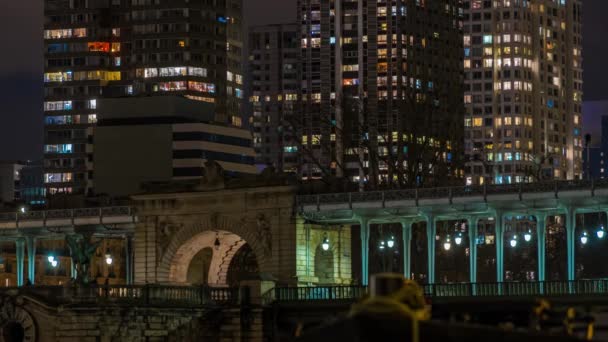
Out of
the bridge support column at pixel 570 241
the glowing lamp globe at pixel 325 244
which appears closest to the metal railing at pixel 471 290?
the bridge support column at pixel 570 241

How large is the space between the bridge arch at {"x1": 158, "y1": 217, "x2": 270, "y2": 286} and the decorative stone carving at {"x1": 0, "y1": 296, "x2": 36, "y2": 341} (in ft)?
44.5

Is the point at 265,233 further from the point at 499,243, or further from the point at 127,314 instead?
the point at 499,243

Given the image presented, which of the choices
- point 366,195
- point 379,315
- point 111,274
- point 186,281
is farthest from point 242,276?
point 379,315

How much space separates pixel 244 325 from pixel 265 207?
10556mm

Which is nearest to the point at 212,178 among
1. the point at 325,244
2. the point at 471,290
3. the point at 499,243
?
the point at 325,244

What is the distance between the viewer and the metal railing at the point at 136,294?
88.0 meters

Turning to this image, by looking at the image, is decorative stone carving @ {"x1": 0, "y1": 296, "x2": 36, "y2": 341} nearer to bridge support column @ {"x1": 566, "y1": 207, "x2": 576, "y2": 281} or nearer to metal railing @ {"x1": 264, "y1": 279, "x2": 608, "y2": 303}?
metal railing @ {"x1": 264, "y1": 279, "x2": 608, "y2": 303}

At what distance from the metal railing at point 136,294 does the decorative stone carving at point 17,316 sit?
58 centimetres

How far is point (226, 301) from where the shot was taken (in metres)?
90.1

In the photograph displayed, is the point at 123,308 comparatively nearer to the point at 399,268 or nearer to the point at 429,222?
the point at 429,222

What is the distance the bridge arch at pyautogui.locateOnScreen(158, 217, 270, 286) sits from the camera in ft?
322

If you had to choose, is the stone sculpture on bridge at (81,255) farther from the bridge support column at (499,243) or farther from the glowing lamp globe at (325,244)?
the bridge support column at (499,243)

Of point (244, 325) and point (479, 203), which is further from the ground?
point (479, 203)

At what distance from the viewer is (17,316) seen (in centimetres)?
8938
